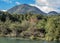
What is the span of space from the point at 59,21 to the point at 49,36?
5456 mm

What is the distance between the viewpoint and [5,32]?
168ft

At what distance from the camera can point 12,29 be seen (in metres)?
50.7

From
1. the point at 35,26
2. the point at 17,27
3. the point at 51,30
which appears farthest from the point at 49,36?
the point at 17,27

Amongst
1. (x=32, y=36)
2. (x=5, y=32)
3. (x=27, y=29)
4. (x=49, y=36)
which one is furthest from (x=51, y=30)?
(x=5, y=32)

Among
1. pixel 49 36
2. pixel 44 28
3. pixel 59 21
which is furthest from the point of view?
pixel 44 28

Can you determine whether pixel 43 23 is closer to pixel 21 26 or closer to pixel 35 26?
pixel 35 26

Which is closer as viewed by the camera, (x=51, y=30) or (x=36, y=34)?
(x=51, y=30)

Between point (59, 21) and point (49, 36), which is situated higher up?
point (59, 21)

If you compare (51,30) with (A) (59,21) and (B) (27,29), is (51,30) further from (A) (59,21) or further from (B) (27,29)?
(B) (27,29)

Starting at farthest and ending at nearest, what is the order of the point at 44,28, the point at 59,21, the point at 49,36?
the point at 44,28 < the point at 59,21 < the point at 49,36

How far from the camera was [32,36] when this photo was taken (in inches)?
1823

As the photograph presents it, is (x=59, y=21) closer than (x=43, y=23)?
Yes

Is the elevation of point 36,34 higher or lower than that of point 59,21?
lower

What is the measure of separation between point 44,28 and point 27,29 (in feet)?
15.1
